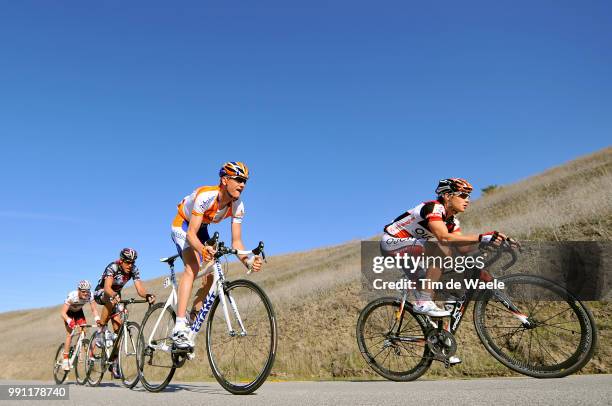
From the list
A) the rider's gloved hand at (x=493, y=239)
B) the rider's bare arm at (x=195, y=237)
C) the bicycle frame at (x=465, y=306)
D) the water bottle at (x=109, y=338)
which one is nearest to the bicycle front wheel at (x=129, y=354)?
the water bottle at (x=109, y=338)

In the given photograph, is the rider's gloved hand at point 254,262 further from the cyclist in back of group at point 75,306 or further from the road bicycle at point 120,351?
the cyclist in back of group at point 75,306

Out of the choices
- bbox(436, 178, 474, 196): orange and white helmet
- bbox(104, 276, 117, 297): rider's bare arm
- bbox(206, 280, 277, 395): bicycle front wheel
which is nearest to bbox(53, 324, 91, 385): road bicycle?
bbox(104, 276, 117, 297): rider's bare arm

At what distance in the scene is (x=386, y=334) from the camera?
26.0ft

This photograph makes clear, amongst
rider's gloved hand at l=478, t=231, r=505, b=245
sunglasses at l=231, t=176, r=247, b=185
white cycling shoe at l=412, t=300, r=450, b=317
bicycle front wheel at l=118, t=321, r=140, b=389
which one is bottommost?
bicycle front wheel at l=118, t=321, r=140, b=389

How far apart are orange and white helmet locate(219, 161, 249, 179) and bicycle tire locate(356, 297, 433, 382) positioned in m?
2.78

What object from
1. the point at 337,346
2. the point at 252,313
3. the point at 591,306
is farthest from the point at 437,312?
the point at 337,346

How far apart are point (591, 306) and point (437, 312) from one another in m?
4.88

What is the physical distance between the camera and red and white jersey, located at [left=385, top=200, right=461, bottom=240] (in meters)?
7.07

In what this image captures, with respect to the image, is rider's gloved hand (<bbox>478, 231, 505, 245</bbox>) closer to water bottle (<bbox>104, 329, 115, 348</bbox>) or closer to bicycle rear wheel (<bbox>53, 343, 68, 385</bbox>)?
water bottle (<bbox>104, 329, 115, 348</bbox>)

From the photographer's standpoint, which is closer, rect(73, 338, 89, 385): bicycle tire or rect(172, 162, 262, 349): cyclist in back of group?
rect(172, 162, 262, 349): cyclist in back of group

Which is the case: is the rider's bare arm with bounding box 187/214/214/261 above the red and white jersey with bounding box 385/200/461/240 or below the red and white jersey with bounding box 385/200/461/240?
below

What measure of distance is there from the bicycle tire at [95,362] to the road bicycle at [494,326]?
19.8 ft

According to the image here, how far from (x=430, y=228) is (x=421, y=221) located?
14.7 inches

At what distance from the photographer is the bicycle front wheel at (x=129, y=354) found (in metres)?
8.82
